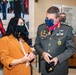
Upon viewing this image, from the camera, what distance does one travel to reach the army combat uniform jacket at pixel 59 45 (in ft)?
6.05

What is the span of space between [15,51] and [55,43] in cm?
49

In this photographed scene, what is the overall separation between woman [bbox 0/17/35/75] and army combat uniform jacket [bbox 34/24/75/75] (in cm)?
21

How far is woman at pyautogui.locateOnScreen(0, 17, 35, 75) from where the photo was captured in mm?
1986

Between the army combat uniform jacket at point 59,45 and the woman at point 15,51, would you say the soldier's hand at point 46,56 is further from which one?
the woman at point 15,51

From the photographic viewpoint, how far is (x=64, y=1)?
4.53 meters

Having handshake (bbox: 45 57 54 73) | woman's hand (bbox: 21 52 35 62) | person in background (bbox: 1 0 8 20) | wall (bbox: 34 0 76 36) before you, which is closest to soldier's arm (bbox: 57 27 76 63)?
handshake (bbox: 45 57 54 73)

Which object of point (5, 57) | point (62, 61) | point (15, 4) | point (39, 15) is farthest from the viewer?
point (39, 15)

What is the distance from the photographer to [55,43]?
1885mm

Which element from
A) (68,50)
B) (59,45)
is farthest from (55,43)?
(68,50)

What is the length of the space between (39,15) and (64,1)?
82 cm

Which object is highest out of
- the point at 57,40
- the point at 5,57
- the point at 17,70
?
the point at 57,40

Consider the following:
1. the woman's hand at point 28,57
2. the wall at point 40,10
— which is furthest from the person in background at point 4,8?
the woman's hand at point 28,57

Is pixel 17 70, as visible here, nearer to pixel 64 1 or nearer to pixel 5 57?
pixel 5 57

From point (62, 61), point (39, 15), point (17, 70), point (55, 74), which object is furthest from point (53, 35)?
point (39, 15)
